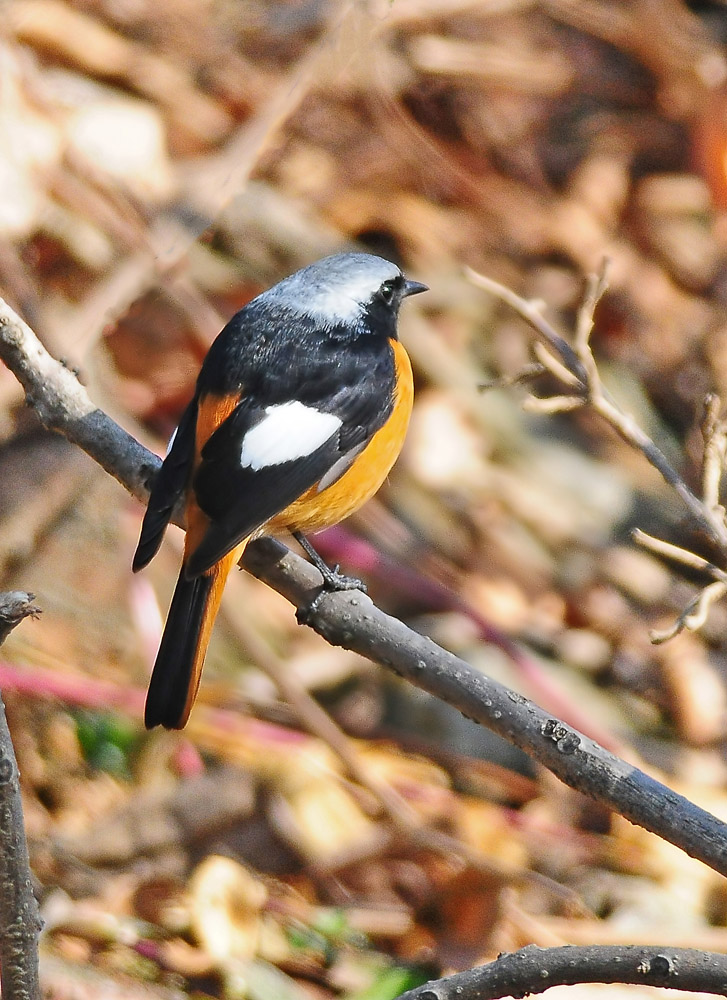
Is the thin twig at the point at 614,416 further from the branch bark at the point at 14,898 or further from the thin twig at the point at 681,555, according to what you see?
the branch bark at the point at 14,898

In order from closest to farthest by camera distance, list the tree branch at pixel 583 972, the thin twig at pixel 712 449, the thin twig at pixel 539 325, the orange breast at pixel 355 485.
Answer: the tree branch at pixel 583 972 → the thin twig at pixel 712 449 → the thin twig at pixel 539 325 → the orange breast at pixel 355 485

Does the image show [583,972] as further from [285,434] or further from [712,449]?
[285,434]

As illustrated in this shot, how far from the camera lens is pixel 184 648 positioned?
2.40m

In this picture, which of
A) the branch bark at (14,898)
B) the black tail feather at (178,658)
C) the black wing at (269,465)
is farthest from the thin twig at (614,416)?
the branch bark at (14,898)

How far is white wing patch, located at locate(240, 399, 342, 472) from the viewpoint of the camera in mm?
2641

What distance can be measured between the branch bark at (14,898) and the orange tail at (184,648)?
1.48ft

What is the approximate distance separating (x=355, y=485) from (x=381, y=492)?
90.2 inches

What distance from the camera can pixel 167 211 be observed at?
546 cm

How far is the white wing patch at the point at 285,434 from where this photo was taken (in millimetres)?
2641

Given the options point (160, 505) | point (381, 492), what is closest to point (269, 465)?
point (160, 505)

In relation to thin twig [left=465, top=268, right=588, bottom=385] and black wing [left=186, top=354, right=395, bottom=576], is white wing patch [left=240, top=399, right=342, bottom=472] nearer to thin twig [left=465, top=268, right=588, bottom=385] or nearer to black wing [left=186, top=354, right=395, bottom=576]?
black wing [left=186, top=354, right=395, bottom=576]

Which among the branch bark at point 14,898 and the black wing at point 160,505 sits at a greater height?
the black wing at point 160,505

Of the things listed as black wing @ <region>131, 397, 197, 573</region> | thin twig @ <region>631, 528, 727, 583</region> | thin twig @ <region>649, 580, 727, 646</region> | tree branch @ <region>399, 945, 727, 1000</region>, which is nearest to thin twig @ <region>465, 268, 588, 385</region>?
thin twig @ <region>631, 528, 727, 583</region>

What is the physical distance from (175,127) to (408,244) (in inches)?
52.0
